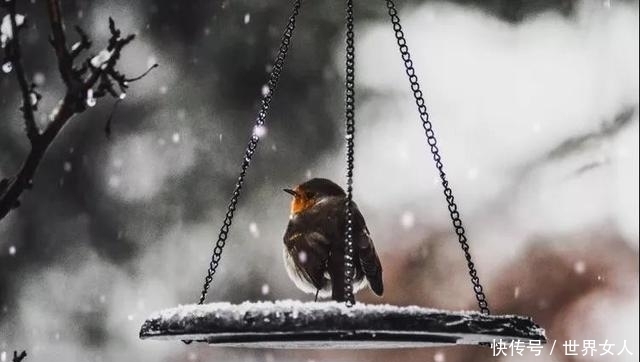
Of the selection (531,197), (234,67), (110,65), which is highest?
(234,67)

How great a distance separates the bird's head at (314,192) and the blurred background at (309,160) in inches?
83.5

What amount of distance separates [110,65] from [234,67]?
9.45 ft

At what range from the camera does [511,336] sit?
1.37 m

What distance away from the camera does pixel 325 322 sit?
1.23 metres

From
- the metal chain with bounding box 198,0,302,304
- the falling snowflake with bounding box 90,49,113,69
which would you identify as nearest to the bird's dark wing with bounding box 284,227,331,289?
the metal chain with bounding box 198,0,302,304

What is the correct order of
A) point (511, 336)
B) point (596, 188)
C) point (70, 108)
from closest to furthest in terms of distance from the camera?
point (511, 336)
point (70, 108)
point (596, 188)

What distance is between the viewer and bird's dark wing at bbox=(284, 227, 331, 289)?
1788mm

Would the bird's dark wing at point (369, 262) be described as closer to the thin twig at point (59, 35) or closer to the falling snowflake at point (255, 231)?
the thin twig at point (59, 35)

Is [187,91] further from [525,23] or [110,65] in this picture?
[110,65]

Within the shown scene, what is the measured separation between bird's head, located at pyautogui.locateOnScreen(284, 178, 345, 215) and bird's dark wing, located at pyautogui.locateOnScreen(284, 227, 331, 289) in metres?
0.27

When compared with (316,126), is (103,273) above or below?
below

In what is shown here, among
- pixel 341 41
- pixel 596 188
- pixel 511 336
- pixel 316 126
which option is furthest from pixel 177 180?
pixel 511 336

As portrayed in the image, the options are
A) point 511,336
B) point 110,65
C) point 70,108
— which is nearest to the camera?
point 511,336

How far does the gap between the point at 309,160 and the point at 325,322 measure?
3213 millimetres
